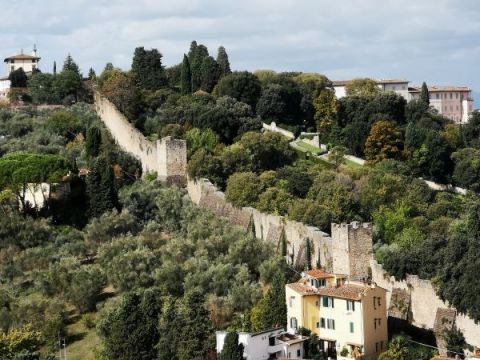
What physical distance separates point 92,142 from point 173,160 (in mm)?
5595

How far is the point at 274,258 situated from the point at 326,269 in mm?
2304

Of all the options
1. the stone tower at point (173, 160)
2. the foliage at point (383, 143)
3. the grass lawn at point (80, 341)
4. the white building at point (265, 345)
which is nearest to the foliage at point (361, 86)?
the foliage at point (383, 143)

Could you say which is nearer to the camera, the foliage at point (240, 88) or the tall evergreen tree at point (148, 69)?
the foliage at point (240, 88)

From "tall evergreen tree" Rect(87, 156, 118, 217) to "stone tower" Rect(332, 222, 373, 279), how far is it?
12.8 metres

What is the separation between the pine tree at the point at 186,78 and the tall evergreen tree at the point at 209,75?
819mm

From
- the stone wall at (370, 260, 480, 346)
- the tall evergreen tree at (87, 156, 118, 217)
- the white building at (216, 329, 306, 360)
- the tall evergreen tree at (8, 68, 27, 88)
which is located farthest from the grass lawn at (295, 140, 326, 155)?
the white building at (216, 329, 306, 360)

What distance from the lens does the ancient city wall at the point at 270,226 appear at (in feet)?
120

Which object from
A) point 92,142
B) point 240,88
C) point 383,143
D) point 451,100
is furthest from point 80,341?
point 451,100

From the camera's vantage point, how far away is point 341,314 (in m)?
31.7

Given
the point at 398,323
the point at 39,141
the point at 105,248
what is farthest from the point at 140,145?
the point at 398,323

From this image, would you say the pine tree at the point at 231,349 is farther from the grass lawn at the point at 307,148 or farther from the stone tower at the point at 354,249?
the grass lawn at the point at 307,148

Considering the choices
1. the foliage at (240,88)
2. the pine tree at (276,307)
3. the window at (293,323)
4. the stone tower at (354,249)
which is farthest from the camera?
the foliage at (240,88)

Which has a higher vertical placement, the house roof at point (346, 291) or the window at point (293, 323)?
the house roof at point (346, 291)

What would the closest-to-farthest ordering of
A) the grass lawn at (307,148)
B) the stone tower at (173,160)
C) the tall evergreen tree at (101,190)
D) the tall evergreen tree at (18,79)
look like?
1. the tall evergreen tree at (101,190)
2. the stone tower at (173,160)
3. the grass lawn at (307,148)
4. the tall evergreen tree at (18,79)
